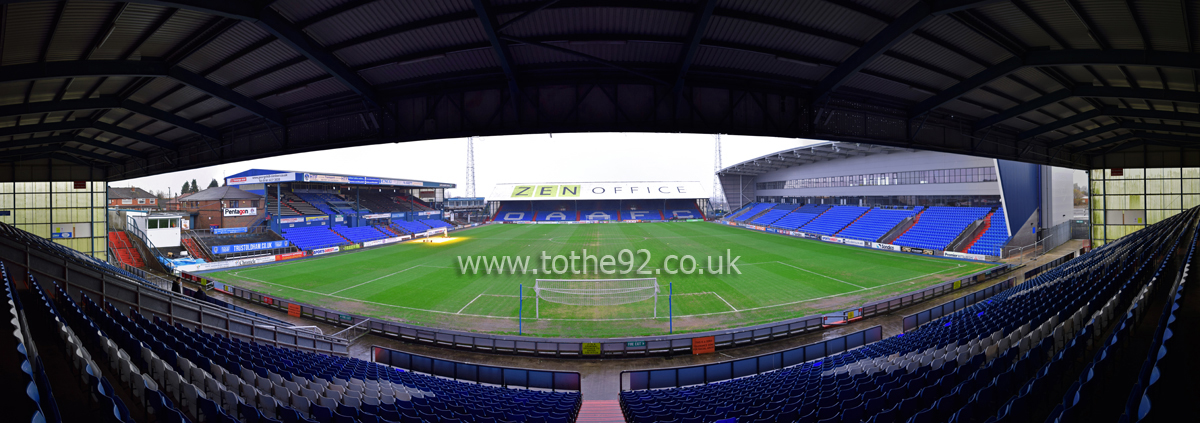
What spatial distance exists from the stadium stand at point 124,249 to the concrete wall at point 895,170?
62.5 meters

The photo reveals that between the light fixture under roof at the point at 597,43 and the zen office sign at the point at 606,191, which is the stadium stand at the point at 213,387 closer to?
the light fixture under roof at the point at 597,43

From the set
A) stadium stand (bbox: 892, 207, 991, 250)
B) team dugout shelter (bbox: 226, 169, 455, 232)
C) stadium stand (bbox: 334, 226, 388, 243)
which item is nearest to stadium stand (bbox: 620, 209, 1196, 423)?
stadium stand (bbox: 892, 207, 991, 250)

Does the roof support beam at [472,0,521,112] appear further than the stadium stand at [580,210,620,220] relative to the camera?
No

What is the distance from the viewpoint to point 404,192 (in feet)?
217

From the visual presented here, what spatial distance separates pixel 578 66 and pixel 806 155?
51738mm

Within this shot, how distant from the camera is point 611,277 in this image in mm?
25688

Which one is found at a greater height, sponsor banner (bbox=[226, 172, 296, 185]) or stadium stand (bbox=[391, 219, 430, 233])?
sponsor banner (bbox=[226, 172, 296, 185])

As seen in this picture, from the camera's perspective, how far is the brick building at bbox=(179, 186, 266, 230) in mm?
39500

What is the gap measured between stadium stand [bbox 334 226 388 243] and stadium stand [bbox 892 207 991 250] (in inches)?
2110

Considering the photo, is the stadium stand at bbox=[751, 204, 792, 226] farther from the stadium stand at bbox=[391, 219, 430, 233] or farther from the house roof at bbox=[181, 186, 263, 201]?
the house roof at bbox=[181, 186, 263, 201]

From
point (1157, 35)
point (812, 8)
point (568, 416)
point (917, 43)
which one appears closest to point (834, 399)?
point (568, 416)

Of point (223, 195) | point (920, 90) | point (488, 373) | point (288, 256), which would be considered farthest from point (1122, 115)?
point (223, 195)

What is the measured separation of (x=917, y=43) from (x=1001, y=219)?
36926mm

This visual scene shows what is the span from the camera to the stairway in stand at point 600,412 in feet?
28.4
